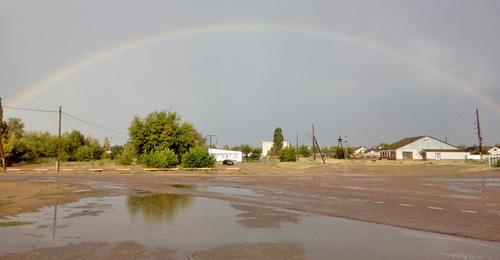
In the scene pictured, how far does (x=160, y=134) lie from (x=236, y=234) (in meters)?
59.4

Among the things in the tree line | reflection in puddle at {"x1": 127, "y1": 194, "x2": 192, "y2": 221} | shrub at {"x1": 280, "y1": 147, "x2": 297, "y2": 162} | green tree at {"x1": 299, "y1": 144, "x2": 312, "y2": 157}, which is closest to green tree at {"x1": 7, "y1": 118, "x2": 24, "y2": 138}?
the tree line

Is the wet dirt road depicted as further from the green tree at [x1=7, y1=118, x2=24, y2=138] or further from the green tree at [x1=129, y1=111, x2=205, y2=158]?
the green tree at [x1=7, y1=118, x2=24, y2=138]

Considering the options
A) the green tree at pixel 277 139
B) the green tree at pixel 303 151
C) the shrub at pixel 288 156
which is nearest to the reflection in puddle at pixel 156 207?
the shrub at pixel 288 156

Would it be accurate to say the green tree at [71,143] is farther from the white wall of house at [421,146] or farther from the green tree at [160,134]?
the white wall of house at [421,146]

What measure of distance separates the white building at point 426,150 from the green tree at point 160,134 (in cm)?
6110

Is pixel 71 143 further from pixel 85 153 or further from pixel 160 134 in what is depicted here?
pixel 160 134

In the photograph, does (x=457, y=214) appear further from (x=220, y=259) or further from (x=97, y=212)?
(x=97, y=212)

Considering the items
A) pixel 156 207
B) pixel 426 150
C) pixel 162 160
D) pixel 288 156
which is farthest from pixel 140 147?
pixel 426 150

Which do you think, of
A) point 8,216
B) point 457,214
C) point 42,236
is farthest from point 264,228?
point 8,216

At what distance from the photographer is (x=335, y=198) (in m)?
20.5

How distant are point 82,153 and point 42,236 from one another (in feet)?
317

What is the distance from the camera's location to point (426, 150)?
10381 cm

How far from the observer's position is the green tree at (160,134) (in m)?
68.5

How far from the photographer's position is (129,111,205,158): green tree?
68.5m
